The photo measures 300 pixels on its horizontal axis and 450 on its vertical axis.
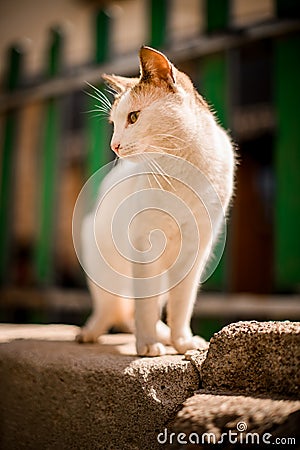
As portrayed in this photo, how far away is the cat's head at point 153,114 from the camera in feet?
3.42

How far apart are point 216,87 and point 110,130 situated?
57cm

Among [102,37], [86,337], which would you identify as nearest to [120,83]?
[86,337]

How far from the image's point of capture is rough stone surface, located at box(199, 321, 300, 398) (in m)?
0.84

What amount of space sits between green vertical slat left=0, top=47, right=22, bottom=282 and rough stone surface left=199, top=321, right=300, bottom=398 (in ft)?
6.55

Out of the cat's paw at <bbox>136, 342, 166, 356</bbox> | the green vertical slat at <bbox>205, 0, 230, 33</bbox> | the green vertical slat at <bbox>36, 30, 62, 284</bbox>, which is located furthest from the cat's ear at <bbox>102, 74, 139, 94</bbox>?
the green vertical slat at <bbox>36, 30, 62, 284</bbox>

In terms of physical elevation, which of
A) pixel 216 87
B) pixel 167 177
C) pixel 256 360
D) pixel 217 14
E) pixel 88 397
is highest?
pixel 217 14

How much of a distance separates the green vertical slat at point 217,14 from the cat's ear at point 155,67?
3.68 feet

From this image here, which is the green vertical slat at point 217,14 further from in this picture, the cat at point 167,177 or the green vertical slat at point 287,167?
the cat at point 167,177

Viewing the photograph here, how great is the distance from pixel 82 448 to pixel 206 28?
1.73 meters

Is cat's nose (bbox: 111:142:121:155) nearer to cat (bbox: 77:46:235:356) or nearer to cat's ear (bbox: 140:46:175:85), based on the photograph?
cat (bbox: 77:46:235:356)

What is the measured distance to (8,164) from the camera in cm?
277

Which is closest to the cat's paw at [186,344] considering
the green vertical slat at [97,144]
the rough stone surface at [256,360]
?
the rough stone surface at [256,360]

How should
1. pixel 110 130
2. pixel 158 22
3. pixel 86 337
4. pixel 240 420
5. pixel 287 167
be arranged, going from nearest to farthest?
pixel 240 420
pixel 86 337
pixel 287 167
pixel 158 22
pixel 110 130

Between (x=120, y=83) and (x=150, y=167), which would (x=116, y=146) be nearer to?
(x=150, y=167)
